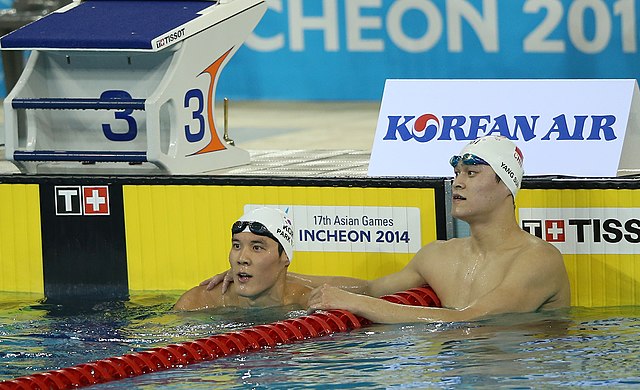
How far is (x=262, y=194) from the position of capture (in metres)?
6.12

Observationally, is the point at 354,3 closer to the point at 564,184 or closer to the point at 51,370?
the point at 564,184

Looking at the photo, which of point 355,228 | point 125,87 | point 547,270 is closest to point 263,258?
point 355,228

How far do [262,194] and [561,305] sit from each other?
151cm

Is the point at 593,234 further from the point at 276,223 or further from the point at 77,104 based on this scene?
the point at 77,104

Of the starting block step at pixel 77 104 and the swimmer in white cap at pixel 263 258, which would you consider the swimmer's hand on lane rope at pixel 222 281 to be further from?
the starting block step at pixel 77 104

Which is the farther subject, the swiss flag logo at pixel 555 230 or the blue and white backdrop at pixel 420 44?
the blue and white backdrop at pixel 420 44

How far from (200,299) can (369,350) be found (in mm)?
1072

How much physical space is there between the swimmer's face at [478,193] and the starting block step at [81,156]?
5.49 feet

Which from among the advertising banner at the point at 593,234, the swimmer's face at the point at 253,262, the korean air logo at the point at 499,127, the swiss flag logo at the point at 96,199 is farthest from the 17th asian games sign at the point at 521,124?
the swiss flag logo at the point at 96,199

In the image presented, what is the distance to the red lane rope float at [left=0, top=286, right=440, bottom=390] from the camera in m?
4.38

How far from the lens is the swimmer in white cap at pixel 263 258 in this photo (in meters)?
5.34

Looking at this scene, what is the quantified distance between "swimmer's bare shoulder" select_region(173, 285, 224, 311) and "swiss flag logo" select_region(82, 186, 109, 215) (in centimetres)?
85

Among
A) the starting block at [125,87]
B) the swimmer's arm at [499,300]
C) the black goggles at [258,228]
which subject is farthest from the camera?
the starting block at [125,87]

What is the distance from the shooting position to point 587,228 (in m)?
5.68
